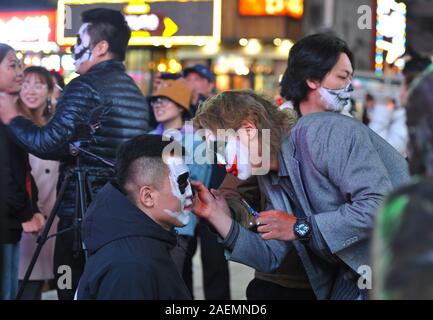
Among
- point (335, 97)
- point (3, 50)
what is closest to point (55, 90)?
point (3, 50)

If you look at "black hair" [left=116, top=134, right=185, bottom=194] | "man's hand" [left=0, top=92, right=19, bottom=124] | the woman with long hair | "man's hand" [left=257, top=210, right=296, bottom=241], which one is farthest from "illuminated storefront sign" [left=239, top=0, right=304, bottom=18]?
"black hair" [left=116, top=134, right=185, bottom=194]

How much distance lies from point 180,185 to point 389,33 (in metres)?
7.25

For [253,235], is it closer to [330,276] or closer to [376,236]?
[330,276]

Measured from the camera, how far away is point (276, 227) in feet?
11.6

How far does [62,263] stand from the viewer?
A: 4.79 m

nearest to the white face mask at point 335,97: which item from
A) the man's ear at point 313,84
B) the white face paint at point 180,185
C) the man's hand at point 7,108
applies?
the man's ear at point 313,84

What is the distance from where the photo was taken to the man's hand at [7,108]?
4606 mm

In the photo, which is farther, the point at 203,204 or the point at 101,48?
the point at 101,48

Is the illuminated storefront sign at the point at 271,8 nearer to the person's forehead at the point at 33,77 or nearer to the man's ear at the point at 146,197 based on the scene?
the person's forehead at the point at 33,77

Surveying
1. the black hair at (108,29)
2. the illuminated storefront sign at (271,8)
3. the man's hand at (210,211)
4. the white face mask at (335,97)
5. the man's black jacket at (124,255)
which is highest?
the illuminated storefront sign at (271,8)

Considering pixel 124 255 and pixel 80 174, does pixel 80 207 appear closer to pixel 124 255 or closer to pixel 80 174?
pixel 80 174

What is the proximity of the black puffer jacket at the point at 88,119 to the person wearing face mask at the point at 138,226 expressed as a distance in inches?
43.7

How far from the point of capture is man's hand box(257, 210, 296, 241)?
3.52m

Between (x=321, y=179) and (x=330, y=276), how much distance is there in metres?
0.46
